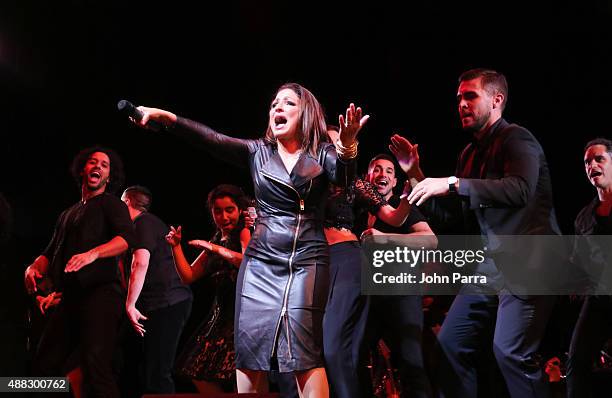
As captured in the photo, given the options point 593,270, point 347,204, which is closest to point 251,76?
point 347,204

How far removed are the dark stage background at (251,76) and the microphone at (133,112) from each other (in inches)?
161

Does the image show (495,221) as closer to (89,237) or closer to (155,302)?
(89,237)

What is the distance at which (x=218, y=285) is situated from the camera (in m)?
4.69

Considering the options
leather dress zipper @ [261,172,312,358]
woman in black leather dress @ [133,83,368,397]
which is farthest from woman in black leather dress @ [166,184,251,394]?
leather dress zipper @ [261,172,312,358]

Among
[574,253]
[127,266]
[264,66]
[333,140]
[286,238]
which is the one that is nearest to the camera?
[286,238]

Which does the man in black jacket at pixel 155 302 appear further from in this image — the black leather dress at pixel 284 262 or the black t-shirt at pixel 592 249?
the black t-shirt at pixel 592 249

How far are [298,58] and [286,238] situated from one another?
14.7 feet

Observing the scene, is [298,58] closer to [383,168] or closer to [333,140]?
[383,168]

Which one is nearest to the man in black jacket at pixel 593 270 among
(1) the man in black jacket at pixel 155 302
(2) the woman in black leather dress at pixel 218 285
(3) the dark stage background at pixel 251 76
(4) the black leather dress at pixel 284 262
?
(4) the black leather dress at pixel 284 262

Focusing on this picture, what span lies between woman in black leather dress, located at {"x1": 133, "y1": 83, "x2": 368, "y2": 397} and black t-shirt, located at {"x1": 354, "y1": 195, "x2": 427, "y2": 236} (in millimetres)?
1518

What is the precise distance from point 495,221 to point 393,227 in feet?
4.04

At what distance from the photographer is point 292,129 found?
124 inches

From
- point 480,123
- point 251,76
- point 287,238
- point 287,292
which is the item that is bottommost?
point 287,292

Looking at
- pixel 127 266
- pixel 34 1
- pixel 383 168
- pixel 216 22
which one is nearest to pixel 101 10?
pixel 34 1
